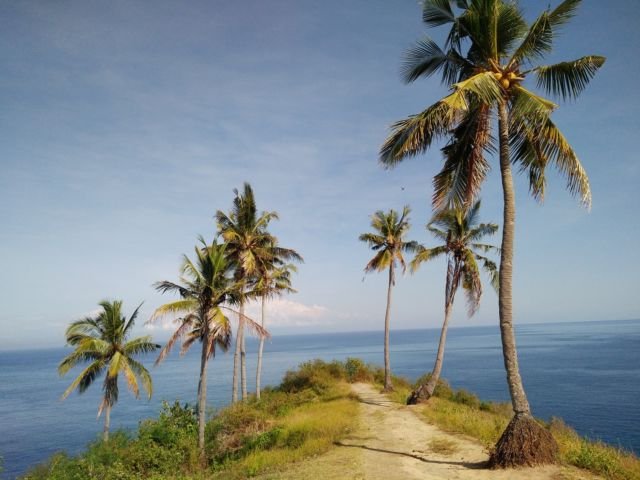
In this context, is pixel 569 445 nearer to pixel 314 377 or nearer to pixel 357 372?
pixel 314 377

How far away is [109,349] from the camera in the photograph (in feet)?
83.5

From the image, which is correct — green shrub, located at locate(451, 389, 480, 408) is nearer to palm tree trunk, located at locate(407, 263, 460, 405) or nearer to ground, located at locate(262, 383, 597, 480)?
palm tree trunk, located at locate(407, 263, 460, 405)

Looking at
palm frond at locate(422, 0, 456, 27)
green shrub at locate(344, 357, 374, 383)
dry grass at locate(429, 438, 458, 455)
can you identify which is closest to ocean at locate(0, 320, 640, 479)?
green shrub at locate(344, 357, 374, 383)

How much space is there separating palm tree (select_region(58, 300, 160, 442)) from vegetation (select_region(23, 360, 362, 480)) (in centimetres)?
398

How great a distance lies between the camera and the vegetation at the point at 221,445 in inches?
604

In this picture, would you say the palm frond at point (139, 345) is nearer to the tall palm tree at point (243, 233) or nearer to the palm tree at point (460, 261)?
the tall palm tree at point (243, 233)

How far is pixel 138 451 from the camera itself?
1838 centimetres

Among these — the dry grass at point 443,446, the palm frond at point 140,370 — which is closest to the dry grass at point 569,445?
the dry grass at point 443,446

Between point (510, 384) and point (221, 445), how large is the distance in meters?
16.3

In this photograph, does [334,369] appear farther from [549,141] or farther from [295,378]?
[549,141]

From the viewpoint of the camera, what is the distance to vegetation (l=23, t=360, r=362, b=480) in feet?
50.3

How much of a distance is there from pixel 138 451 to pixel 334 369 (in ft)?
68.4

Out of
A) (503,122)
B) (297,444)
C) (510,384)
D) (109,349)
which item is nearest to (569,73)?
(503,122)

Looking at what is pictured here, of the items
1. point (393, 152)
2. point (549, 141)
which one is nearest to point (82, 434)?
point (393, 152)
